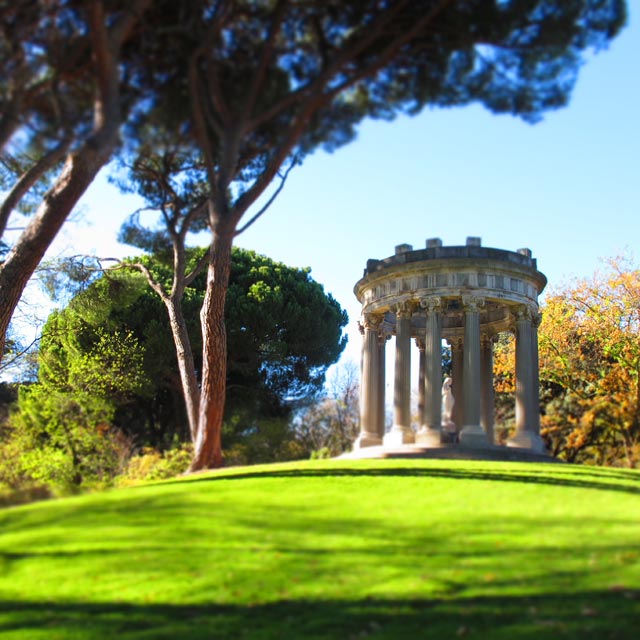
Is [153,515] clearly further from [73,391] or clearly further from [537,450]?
[73,391]

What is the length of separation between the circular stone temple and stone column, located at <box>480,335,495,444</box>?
24 centimetres

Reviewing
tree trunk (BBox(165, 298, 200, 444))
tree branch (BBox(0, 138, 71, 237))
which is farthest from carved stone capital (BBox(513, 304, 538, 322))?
tree branch (BBox(0, 138, 71, 237))

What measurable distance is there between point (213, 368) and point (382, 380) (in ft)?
37.8

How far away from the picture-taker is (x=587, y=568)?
8930 millimetres

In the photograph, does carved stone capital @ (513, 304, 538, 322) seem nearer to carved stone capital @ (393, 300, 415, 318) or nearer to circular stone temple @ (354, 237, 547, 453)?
circular stone temple @ (354, 237, 547, 453)

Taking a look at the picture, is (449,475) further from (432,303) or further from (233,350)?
(233,350)

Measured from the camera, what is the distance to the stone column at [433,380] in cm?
2692

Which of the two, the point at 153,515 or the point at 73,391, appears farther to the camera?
the point at 73,391

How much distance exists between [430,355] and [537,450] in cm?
512

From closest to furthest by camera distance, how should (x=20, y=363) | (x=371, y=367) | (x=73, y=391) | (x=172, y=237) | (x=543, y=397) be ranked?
(x=172, y=237) < (x=371, y=367) < (x=73, y=391) < (x=543, y=397) < (x=20, y=363)

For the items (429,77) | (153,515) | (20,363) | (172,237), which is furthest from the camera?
(20,363)

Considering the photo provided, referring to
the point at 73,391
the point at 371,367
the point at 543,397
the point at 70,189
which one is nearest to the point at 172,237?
the point at 70,189

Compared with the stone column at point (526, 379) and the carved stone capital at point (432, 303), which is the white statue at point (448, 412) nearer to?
the stone column at point (526, 379)

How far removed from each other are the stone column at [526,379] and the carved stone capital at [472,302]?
2003mm
